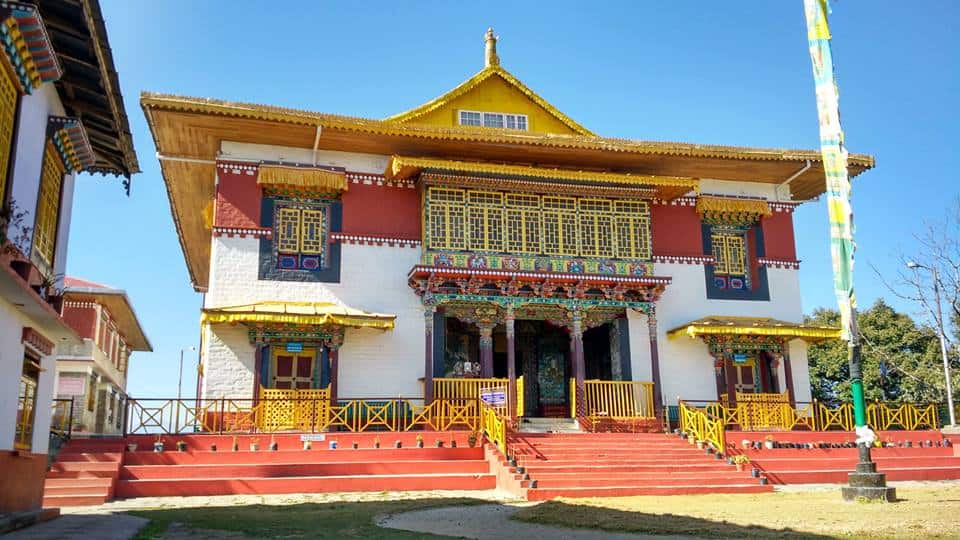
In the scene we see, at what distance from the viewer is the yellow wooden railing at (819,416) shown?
22.2 metres

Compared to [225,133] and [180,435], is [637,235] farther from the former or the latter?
[180,435]

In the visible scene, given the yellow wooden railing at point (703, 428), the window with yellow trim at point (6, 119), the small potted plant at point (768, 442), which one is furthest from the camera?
the small potted plant at point (768, 442)

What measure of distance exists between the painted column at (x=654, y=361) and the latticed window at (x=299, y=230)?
9.18 metres

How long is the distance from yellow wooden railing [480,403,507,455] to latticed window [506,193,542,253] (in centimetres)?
561

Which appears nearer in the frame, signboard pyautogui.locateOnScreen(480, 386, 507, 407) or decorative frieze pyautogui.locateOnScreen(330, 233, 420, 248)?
signboard pyautogui.locateOnScreen(480, 386, 507, 407)

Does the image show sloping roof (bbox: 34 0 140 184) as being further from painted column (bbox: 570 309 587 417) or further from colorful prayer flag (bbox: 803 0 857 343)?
colorful prayer flag (bbox: 803 0 857 343)

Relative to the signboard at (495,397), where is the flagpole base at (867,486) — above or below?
below

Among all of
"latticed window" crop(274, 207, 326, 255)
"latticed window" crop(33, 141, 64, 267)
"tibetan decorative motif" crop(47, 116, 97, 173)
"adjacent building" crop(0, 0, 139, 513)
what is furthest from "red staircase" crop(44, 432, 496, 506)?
"latticed window" crop(274, 207, 326, 255)

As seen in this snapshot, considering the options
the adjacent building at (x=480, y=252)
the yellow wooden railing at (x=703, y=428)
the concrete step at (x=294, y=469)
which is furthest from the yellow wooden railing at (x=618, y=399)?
the concrete step at (x=294, y=469)

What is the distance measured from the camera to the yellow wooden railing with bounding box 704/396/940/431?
22203 mm

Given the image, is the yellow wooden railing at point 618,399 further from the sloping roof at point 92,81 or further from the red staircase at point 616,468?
the sloping roof at point 92,81

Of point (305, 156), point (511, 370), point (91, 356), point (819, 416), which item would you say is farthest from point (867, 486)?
point (91, 356)

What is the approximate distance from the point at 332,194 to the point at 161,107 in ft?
15.9

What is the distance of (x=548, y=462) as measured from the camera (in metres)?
16.8
